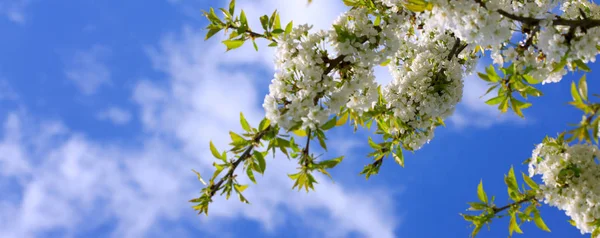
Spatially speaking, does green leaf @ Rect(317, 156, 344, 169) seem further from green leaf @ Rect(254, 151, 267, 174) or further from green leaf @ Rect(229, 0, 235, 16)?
green leaf @ Rect(229, 0, 235, 16)

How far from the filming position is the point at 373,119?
523 centimetres

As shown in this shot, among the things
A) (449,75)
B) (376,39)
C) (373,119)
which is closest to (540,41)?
(376,39)

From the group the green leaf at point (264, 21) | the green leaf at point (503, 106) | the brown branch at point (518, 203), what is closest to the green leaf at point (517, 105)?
the green leaf at point (503, 106)

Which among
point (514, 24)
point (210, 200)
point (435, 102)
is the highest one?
point (435, 102)

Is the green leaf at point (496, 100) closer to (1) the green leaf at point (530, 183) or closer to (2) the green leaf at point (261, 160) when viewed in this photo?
(1) the green leaf at point (530, 183)

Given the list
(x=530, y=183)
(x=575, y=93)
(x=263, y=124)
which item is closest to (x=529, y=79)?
(x=575, y=93)

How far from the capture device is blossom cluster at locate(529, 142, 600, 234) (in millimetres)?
4070

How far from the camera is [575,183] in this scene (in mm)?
4152

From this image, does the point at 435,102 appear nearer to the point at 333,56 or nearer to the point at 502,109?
the point at 502,109


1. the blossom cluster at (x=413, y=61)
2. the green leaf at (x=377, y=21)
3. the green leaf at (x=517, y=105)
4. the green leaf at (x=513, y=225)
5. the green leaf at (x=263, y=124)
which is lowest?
the green leaf at (x=513, y=225)

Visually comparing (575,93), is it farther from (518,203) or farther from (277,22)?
(277,22)

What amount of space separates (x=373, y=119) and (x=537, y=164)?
149 cm

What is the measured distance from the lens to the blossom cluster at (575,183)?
4070 mm

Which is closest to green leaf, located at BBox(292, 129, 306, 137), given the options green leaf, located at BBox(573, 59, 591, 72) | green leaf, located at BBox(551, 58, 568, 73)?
green leaf, located at BBox(551, 58, 568, 73)
